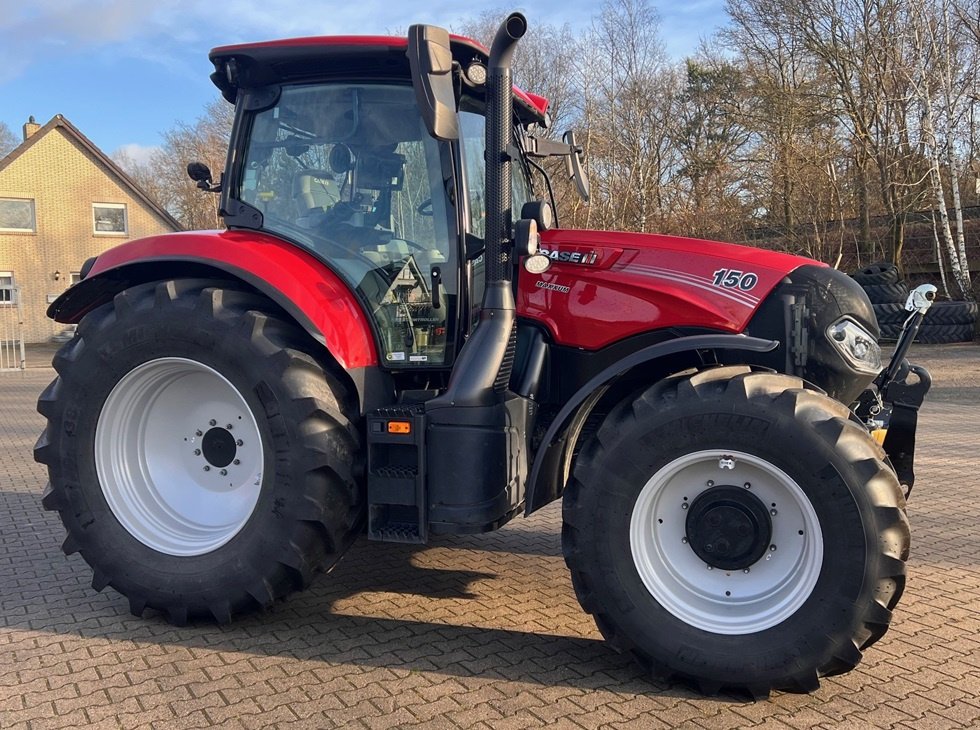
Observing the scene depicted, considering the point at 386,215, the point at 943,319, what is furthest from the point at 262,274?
the point at 943,319

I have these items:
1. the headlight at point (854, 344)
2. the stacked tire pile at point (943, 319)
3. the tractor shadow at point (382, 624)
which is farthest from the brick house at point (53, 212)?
the headlight at point (854, 344)

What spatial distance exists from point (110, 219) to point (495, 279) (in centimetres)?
3217

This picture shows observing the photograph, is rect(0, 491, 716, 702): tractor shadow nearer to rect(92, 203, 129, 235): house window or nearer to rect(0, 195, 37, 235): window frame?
rect(0, 195, 37, 235): window frame

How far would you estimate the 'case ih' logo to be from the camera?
3686 mm

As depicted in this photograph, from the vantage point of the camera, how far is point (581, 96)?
22.2m

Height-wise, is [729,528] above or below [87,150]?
below

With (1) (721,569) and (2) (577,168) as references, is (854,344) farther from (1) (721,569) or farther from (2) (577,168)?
(2) (577,168)

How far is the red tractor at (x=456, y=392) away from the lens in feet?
9.95

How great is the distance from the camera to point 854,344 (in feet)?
11.5

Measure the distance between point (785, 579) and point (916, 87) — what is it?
1830cm

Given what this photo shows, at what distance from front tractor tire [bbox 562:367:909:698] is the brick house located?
103ft

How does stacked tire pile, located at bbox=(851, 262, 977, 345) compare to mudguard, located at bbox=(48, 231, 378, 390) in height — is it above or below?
below

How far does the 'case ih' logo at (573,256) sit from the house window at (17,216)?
Result: 31851 mm

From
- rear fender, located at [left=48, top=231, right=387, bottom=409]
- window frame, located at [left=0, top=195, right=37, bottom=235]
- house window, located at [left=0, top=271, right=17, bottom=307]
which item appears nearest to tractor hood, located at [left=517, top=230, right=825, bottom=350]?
rear fender, located at [left=48, top=231, right=387, bottom=409]
